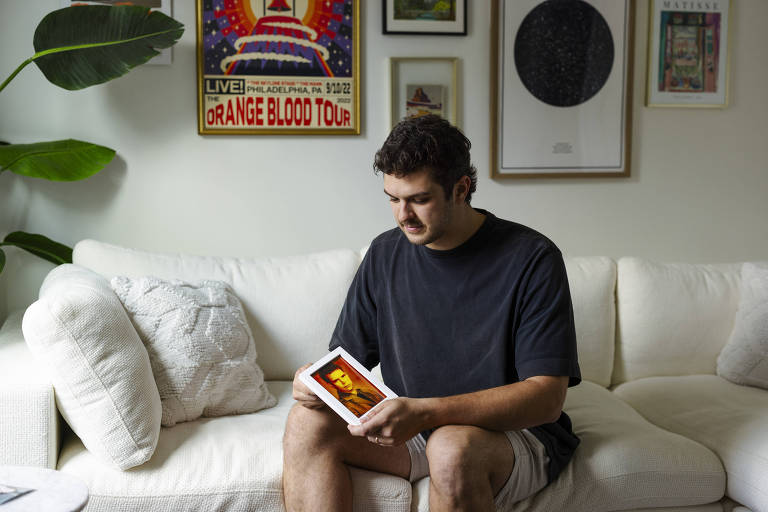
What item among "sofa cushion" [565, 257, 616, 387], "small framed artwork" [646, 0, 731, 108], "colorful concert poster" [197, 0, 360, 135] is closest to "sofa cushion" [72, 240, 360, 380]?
"colorful concert poster" [197, 0, 360, 135]

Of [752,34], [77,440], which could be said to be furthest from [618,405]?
[752,34]

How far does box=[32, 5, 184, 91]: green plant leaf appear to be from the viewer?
2.15m

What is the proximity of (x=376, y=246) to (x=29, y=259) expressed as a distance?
1399 mm

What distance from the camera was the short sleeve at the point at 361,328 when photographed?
1.78m

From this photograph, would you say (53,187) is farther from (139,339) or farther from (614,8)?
(614,8)

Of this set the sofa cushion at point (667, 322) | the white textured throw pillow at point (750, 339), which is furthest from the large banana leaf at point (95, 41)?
the white textured throw pillow at point (750, 339)

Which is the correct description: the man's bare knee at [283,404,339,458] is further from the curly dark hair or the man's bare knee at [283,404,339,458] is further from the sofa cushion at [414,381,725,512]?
the curly dark hair

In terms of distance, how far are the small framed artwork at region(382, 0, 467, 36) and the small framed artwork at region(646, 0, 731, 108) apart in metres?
0.79

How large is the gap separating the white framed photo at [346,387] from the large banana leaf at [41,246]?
1281 mm

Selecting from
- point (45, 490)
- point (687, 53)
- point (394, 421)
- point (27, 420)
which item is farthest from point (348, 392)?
point (687, 53)

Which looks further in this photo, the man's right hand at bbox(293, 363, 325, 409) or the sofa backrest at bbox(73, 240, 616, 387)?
the sofa backrest at bbox(73, 240, 616, 387)

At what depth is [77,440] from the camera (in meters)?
1.74

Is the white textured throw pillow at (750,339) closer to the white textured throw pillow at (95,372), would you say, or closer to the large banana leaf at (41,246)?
the white textured throw pillow at (95,372)

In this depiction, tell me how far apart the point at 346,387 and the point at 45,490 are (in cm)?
59
